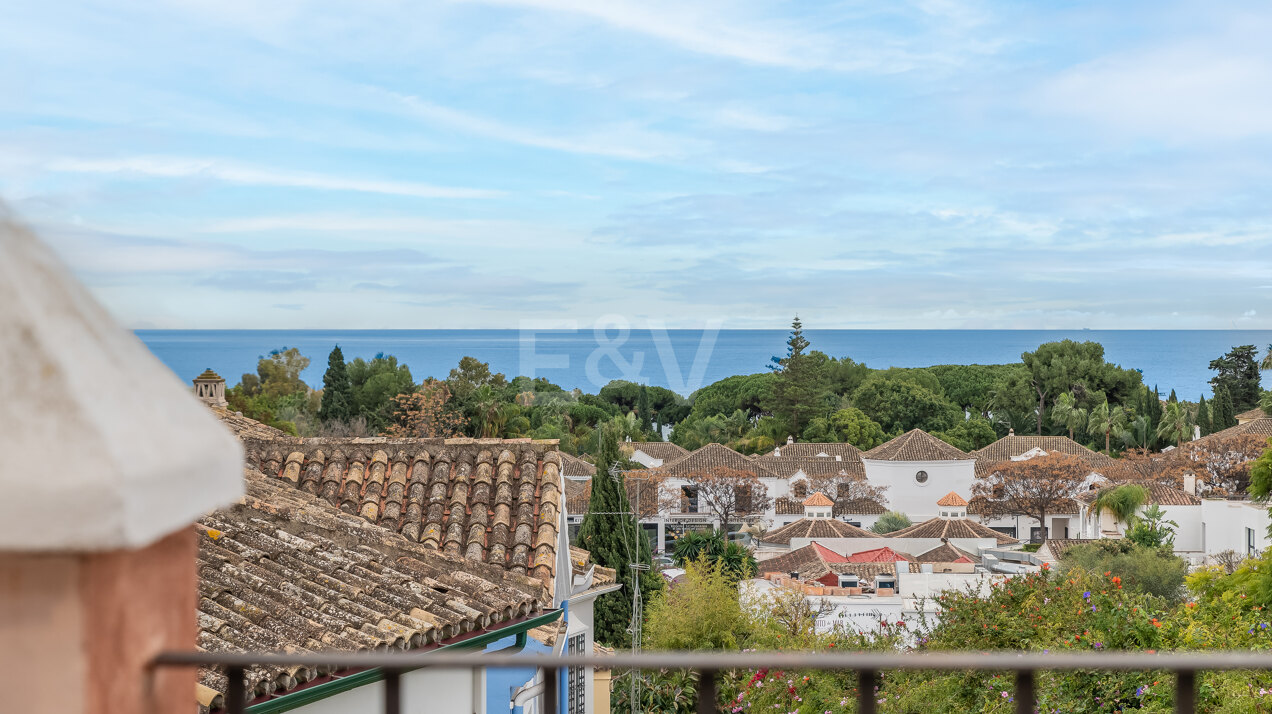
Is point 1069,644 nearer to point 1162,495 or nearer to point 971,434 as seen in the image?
point 1162,495

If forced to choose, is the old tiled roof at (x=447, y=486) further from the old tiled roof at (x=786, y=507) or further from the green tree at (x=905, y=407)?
the green tree at (x=905, y=407)

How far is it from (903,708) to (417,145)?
190 ft

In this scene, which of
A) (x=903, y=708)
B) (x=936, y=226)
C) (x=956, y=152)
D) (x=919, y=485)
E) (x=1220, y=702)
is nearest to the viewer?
(x=1220, y=702)

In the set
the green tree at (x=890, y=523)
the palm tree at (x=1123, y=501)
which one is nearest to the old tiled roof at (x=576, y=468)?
the green tree at (x=890, y=523)

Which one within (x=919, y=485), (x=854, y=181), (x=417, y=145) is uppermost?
(x=854, y=181)

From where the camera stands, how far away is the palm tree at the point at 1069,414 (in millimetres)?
75875

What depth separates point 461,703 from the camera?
5848mm

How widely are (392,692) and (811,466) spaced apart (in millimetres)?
59659

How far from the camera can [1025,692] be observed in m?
1.52

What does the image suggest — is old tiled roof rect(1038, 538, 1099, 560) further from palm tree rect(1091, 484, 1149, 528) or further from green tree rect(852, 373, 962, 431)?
green tree rect(852, 373, 962, 431)

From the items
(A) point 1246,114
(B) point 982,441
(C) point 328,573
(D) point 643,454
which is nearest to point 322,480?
(C) point 328,573

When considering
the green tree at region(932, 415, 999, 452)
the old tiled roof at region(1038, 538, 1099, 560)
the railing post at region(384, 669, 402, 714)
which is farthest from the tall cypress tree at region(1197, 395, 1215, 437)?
the railing post at region(384, 669, 402, 714)

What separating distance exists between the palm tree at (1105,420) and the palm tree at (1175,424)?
271 cm

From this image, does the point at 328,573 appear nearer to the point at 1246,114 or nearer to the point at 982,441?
the point at 982,441
